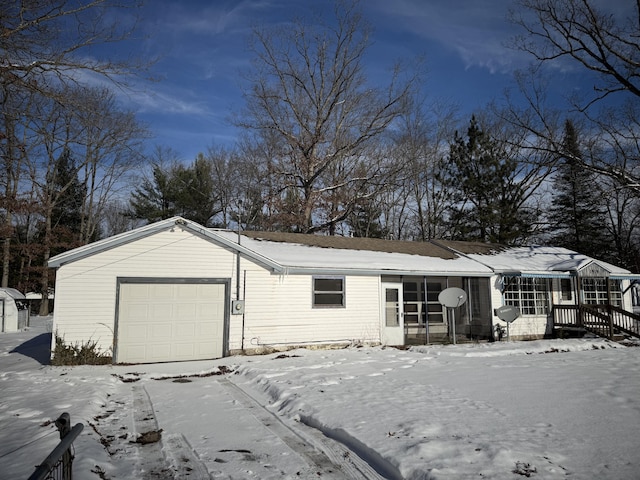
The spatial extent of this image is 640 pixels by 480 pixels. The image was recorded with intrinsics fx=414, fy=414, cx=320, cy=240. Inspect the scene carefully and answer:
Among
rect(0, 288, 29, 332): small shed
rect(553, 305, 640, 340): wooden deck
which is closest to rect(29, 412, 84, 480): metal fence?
rect(553, 305, 640, 340): wooden deck

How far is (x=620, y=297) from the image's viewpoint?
19.0 metres

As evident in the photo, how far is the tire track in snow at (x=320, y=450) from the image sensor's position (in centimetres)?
427

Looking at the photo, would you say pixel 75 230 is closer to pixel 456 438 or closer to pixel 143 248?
pixel 143 248

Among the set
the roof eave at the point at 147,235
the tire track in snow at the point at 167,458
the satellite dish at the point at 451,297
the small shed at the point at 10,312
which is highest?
the roof eave at the point at 147,235

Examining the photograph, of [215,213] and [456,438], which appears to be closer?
[456,438]

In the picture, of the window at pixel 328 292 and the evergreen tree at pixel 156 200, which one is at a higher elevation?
the evergreen tree at pixel 156 200

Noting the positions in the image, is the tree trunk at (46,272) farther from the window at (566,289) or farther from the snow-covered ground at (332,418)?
the window at (566,289)

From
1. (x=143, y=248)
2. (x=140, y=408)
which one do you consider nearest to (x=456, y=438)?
(x=140, y=408)

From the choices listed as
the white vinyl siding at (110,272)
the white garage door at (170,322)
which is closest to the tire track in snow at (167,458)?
the white garage door at (170,322)

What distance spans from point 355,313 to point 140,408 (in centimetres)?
796

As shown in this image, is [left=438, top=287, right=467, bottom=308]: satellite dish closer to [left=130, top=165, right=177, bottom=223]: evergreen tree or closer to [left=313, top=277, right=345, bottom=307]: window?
[left=313, top=277, right=345, bottom=307]: window

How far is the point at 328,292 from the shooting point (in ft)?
Answer: 44.1

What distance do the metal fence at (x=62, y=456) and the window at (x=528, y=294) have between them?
16.0m

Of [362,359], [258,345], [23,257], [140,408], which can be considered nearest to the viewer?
[140,408]
